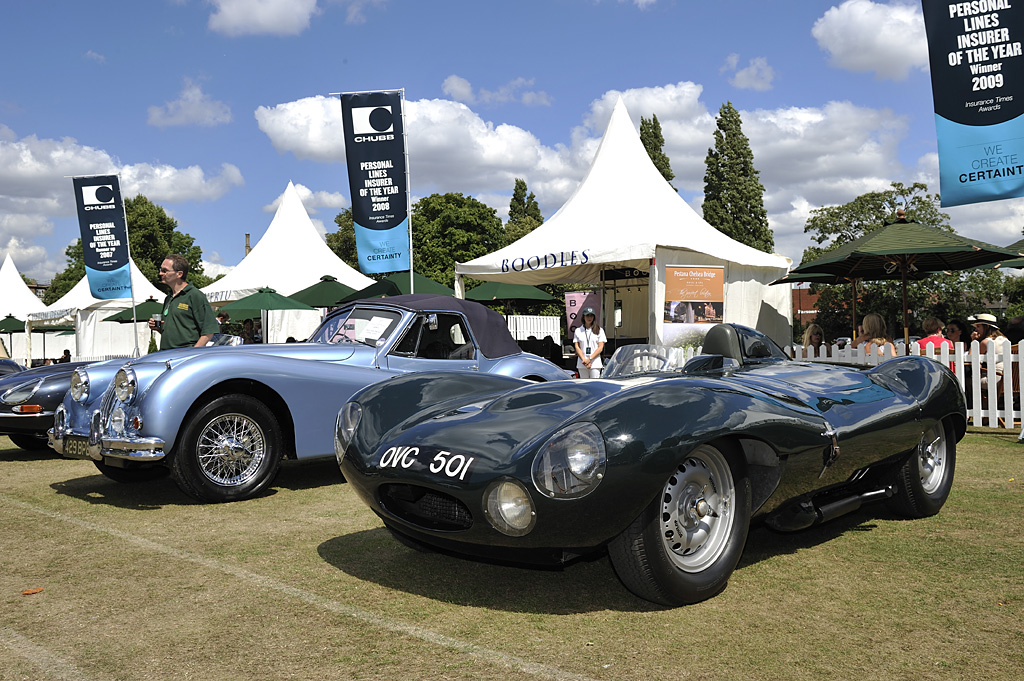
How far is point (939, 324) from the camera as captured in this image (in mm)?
10578

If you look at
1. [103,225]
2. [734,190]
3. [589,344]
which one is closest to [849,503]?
[589,344]

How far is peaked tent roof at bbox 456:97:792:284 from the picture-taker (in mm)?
12227

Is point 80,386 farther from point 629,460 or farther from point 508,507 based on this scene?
point 629,460

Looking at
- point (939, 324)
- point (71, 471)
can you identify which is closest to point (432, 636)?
point (71, 471)

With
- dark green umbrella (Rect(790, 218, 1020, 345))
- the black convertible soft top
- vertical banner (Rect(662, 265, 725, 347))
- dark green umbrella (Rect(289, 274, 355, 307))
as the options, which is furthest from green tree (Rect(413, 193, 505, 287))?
the black convertible soft top

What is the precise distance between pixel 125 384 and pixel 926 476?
5278 millimetres

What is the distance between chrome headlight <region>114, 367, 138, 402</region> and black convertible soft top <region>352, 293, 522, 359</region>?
2.14 meters

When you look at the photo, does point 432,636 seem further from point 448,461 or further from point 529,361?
point 529,361

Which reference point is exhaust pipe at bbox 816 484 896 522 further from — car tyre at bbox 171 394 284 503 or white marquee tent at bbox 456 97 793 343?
white marquee tent at bbox 456 97 793 343

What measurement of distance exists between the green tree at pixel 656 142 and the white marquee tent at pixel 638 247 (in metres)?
33.1

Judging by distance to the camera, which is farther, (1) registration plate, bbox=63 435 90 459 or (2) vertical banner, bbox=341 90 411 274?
(2) vertical banner, bbox=341 90 411 274

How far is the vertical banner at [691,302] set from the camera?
463 inches

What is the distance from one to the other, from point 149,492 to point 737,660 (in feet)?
16.6

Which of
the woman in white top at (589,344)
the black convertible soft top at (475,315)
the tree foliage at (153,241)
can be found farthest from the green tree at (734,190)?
the black convertible soft top at (475,315)
